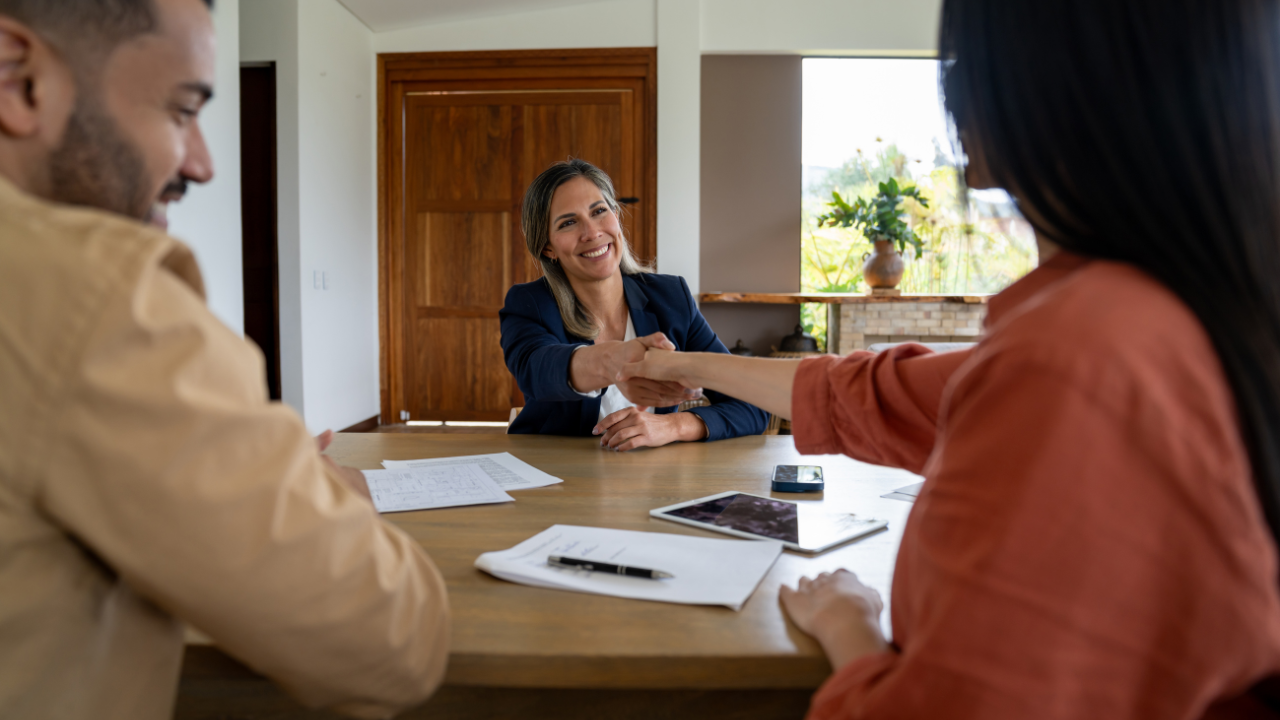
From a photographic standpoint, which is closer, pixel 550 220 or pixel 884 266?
pixel 550 220

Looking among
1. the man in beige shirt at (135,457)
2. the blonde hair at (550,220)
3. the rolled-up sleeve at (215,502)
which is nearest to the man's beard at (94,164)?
the man in beige shirt at (135,457)

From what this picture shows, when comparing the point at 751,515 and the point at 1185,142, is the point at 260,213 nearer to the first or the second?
the point at 751,515

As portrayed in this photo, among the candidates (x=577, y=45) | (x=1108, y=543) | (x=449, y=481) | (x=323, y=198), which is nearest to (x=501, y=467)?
(x=449, y=481)

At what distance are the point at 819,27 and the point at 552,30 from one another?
5.37 feet

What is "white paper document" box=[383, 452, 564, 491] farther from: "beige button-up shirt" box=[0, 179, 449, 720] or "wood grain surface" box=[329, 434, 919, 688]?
"beige button-up shirt" box=[0, 179, 449, 720]

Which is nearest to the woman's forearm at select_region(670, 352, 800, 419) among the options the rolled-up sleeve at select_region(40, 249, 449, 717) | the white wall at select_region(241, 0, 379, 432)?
the rolled-up sleeve at select_region(40, 249, 449, 717)

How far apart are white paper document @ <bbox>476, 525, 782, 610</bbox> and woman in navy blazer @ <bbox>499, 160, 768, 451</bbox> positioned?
2.01ft

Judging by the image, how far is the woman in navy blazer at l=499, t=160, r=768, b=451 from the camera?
162 cm

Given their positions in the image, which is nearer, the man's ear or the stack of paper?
the man's ear

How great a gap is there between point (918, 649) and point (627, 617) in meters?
0.31

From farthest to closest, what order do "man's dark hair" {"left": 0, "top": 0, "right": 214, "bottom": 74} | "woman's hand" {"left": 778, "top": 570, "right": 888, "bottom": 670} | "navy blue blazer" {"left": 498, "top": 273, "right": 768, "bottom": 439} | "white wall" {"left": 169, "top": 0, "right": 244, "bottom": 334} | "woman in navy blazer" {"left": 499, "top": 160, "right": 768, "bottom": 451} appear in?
"white wall" {"left": 169, "top": 0, "right": 244, "bottom": 334} → "navy blue blazer" {"left": 498, "top": 273, "right": 768, "bottom": 439} → "woman in navy blazer" {"left": 499, "top": 160, "right": 768, "bottom": 451} → "woman's hand" {"left": 778, "top": 570, "right": 888, "bottom": 670} → "man's dark hair" {"left": 0, "top": 0, "right": 214, "bottom": 74}

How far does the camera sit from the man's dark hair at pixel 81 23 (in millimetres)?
540

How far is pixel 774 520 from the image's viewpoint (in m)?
1.04

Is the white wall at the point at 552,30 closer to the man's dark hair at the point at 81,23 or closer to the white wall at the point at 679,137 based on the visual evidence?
the white wall at the point at 679,137
